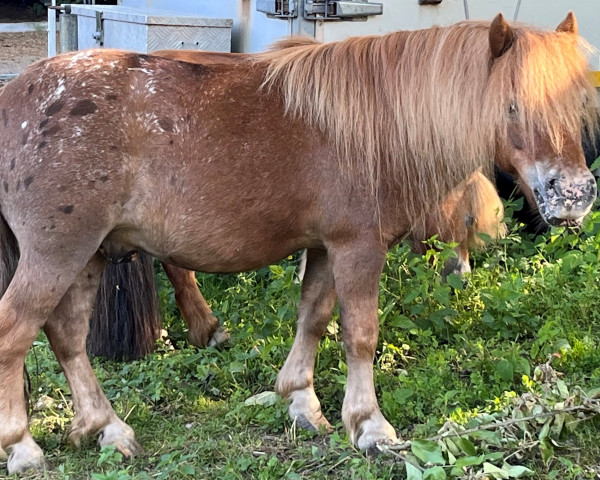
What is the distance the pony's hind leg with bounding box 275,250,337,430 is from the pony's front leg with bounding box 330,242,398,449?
0.94ft

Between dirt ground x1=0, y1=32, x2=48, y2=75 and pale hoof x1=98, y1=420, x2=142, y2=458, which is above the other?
Answer: dirt ground x1=0, y1=32, x2=48, y2=75

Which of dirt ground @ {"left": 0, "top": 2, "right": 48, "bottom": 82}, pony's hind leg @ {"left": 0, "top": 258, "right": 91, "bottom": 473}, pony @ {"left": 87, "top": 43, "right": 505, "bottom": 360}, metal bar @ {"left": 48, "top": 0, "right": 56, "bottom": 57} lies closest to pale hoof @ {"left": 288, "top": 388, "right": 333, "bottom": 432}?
pony @ {"left": 87, "top": 43, "right": 505, "bottom": 360}

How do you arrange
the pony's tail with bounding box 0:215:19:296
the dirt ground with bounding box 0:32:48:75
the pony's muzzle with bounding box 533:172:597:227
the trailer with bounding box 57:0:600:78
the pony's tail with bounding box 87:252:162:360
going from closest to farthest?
1. the pony's muzzle with bounding box 533:172:597:227
2. the pony's tail with bounding box 0:215:19:296
3. the pony's tail with bounding box 87:252:162:360
4. the trailer with bounding box 57:0:600:78
5. the dirt ground with bounding box 0:32:48:75

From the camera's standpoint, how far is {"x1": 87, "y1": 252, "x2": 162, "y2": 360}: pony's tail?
4.62m

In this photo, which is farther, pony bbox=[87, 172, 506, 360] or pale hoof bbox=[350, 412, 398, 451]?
pony bbox=[87, 172, 506, 360]

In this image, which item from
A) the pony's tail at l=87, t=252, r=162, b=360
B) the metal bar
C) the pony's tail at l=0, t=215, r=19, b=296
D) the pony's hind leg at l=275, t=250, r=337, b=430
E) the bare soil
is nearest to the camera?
the pony's tail at l=0, t=215, r=19, b=296

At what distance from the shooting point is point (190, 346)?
15.5 ft

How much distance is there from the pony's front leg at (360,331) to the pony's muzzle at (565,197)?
2.33ft

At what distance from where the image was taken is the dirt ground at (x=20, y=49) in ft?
43.8

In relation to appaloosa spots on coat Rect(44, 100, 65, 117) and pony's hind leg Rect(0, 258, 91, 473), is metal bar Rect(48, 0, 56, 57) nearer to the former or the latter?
appaloosa spots on coat Rect(44, 100, 65, 117)

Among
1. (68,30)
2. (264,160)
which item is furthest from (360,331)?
(68,30)

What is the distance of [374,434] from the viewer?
3582mm

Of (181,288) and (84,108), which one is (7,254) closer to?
(84,108)

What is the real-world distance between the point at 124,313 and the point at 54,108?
160 cm
